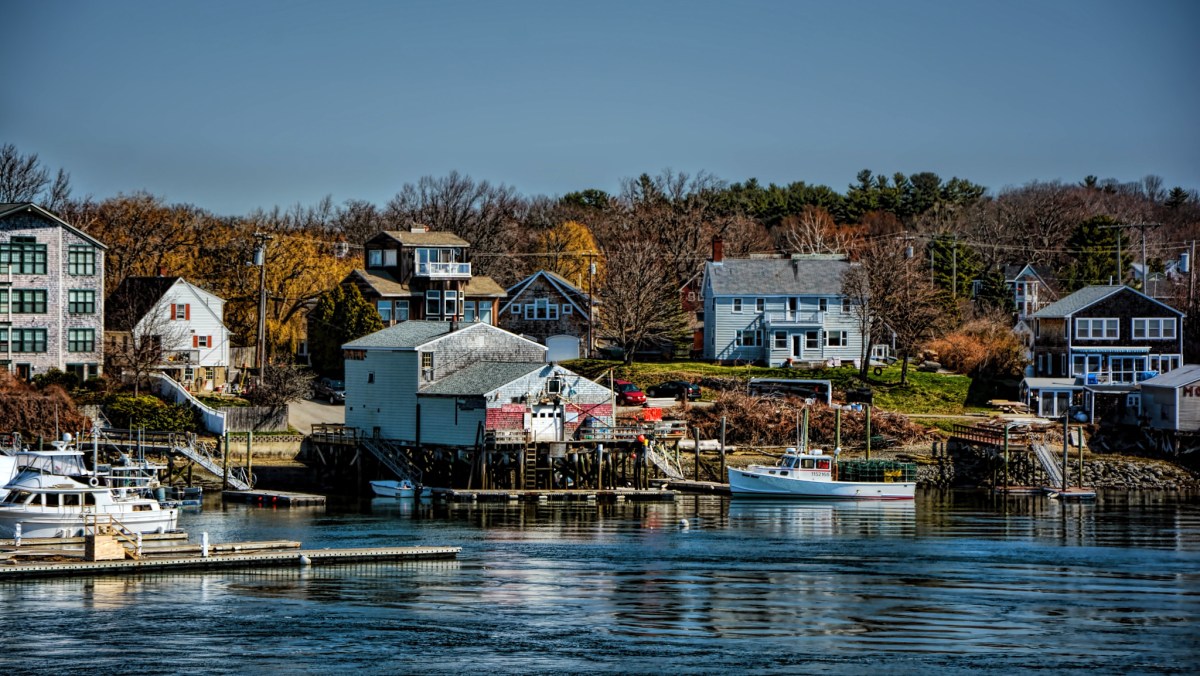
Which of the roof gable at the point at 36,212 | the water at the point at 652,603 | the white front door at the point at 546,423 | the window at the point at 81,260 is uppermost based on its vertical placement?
the roof gable at the point at 36,212

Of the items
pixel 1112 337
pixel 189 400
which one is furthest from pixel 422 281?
pixel 1112 337

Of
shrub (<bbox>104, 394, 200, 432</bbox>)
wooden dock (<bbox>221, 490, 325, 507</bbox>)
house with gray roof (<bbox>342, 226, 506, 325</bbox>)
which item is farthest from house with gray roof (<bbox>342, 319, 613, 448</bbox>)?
house with gray roof (<bbox>342, 226, 506, 325</bbox>)

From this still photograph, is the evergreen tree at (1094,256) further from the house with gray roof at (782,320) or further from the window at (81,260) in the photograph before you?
the window at (81,260)

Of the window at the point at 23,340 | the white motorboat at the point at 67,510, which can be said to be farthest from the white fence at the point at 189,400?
the white motorboat at the point at 67,510

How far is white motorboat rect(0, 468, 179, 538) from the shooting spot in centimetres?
6091

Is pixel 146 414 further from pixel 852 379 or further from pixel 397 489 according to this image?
pixel 852 379

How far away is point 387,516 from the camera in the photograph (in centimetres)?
7250

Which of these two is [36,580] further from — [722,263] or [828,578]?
[722,263]

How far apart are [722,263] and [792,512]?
41091 millimetres

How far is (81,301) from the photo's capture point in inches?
3661

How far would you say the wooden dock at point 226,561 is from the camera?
53406 millimetres

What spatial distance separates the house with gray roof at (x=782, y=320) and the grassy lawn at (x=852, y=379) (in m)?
3.09

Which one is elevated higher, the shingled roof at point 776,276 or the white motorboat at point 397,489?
the shingled roof at point 776,276

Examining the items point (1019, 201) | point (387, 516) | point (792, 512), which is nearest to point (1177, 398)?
point (792, 512)
